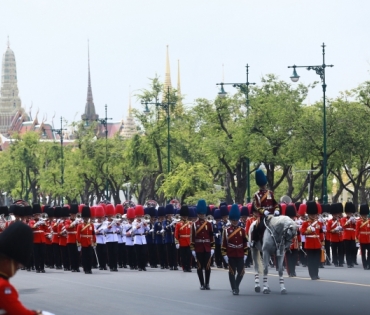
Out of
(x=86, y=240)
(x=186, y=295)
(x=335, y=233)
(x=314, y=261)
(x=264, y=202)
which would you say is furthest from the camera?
(x=335, y=233)

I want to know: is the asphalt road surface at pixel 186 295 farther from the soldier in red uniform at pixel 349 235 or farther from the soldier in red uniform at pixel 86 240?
the soldier in red uniform at pixel 349 235

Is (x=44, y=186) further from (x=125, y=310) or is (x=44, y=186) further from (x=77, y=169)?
(x=125, y=310)

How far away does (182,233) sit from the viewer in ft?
96.1

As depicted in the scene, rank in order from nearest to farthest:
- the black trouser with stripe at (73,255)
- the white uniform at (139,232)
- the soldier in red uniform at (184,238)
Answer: the soldier in red uniform at (184,238)
the black trouser with stripe at (73,255)
the white uniform at (139,232)

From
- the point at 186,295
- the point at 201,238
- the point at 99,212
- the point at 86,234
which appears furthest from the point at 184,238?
the point at 186,295

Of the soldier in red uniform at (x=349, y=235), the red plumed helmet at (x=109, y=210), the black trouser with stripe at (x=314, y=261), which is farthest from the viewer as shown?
the red plumed helmet at (x=109, y=210)

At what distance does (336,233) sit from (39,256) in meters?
8.80

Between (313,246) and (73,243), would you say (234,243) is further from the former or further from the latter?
(73,243)

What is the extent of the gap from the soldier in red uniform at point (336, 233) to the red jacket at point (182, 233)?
15.3ft

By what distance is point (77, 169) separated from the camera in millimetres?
82688

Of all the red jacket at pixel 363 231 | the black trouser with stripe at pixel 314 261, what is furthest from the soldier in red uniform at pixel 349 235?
the black trouser with stripe at pixel 314 261

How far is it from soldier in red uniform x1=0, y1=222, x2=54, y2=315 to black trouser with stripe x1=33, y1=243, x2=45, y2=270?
966 inches

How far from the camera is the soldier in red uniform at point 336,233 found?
103 ft

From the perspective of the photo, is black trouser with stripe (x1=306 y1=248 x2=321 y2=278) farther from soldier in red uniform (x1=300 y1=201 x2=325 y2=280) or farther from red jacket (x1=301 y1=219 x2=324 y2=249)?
red jacket (x1=301 y1=219 x2=324 y2=249)
